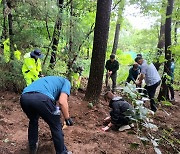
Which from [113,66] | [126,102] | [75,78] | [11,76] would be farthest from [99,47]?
[113,66]

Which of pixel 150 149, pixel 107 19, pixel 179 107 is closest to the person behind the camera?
pixel 150 149

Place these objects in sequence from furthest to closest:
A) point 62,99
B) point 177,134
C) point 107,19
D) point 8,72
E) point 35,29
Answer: point 35,29 < point 8,72 < point 107,19 < point 177,134 < point 62,99

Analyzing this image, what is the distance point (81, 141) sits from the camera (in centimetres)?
519

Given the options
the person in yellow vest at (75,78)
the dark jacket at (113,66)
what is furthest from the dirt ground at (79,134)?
the dark jacket at (113,66)

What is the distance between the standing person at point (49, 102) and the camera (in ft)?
12.7

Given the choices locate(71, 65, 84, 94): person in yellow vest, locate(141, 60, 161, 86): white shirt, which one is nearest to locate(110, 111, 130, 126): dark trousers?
locate(141, 60, 161, 86): white shirt

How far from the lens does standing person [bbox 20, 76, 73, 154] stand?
387cm

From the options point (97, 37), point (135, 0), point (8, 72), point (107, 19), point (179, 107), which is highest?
point (135, 0)

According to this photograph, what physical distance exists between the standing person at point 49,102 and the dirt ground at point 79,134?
751 mm

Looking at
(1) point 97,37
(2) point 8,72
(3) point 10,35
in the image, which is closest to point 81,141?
(1) point 97,37

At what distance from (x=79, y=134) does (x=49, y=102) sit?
1.87m

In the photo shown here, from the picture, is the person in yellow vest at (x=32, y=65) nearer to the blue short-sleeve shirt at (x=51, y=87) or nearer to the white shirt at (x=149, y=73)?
the blue short-sleeve shirt at (x=51, y=87)

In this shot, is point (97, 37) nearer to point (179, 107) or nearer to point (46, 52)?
point (46, 52)

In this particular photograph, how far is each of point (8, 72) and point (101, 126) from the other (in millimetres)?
3474
